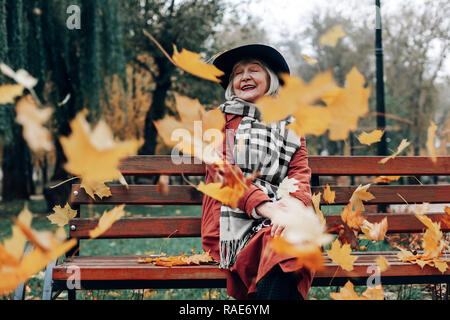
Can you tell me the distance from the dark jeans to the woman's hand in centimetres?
13

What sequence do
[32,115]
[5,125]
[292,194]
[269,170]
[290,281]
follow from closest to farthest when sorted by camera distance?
[32,115], [290,281], [292,194], [269,170], [5,125]

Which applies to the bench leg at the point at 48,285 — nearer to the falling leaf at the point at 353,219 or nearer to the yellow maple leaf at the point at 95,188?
the yellow maple leaf at the point at 95,188

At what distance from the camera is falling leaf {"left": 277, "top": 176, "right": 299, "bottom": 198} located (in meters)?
1.69

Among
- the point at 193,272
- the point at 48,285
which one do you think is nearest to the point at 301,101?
the point at 193,272

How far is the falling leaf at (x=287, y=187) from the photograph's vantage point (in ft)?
5.56

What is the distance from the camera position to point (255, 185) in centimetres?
168

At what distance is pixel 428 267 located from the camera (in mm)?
1837

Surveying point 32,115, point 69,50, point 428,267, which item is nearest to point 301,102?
point 32,115

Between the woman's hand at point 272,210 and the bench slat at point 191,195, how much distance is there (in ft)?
2.31

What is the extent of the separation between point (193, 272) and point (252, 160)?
1.84 ft

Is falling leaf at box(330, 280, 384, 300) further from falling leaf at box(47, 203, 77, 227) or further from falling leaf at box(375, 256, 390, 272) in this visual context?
falling leaf at box(47, 203, 77, 227)

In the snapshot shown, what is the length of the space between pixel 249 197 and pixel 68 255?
111 cm

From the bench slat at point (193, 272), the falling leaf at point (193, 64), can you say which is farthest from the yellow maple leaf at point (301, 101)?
the bench slat at point (193, 272)
